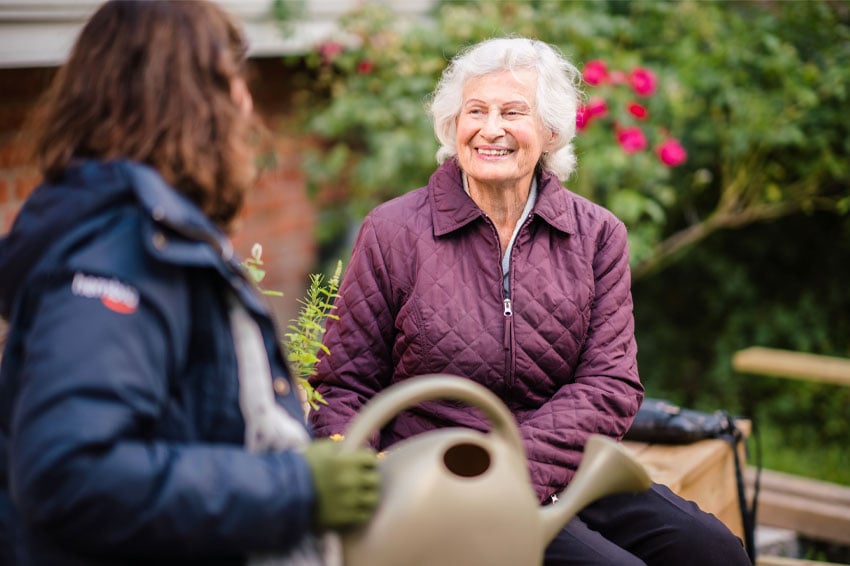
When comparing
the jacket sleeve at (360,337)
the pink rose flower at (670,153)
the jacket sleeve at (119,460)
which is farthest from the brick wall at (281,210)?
the jacket sleeve at (119,460)

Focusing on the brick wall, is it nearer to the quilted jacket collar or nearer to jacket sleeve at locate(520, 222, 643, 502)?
the quilted jacket collar

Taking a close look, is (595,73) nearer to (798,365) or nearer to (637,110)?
(637,110)

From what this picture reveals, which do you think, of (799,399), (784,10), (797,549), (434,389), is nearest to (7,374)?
(434,389)

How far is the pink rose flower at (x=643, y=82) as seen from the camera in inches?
166

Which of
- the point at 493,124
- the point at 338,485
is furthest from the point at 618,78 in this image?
the point at 338,485

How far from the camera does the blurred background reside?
4.35 meters

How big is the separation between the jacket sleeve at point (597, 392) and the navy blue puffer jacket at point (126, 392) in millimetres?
993

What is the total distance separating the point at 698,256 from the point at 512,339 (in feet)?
12.7

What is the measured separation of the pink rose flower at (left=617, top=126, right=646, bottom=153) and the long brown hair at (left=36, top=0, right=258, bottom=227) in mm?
3036

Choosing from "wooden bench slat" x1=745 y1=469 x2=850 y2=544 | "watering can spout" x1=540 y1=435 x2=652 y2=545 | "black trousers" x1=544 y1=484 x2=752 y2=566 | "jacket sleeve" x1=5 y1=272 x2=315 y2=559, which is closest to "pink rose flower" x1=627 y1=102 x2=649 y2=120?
Answer: "wooden bench slat" x1=745 y1=469 x2=850 y2=544

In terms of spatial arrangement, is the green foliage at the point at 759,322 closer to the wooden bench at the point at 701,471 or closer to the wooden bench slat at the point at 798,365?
the wooden bench slat at the point at 798,365

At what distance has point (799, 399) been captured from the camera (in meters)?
5.66

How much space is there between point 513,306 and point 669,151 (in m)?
2.28

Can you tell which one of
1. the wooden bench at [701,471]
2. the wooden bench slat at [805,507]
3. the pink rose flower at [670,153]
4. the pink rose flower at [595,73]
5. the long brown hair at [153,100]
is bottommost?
A: the wooden bench slat at [805,507]
